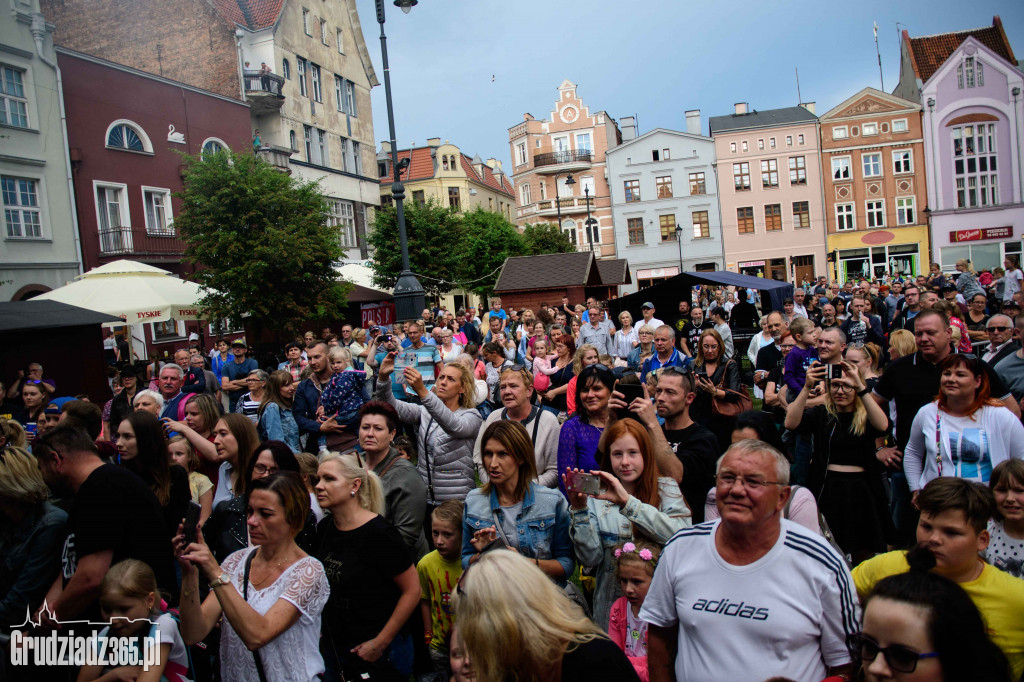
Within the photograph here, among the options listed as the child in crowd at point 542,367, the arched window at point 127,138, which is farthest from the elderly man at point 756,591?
the arched window at point 127,138

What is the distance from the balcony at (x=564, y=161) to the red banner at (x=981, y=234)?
2651 cm

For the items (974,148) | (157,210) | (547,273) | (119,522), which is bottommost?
(119,522)

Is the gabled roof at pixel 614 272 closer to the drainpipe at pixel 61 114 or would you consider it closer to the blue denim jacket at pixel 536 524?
the drainpipe at pixel 61 114

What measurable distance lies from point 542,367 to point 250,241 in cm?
1178

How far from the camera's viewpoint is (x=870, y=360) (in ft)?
20.5

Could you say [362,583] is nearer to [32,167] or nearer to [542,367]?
[542,367]

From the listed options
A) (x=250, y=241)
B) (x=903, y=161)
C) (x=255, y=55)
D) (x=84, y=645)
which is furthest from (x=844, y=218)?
(x=84, y=645)

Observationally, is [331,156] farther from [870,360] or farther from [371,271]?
[870,360]

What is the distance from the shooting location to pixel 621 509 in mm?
3059

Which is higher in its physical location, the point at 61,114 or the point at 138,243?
the point at 61,114

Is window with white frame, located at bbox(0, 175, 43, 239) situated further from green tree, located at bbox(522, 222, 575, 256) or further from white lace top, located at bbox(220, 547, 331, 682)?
green tree, located at bbox(522, 222, 575, 256)

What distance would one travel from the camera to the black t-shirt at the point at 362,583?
3174mm

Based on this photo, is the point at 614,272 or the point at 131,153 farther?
the point at 614,272

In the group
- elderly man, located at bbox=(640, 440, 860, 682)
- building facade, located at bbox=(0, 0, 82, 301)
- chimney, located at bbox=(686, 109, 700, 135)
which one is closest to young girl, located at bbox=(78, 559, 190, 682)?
elderly man, located at bbox=(640, 440, 860, 682)
